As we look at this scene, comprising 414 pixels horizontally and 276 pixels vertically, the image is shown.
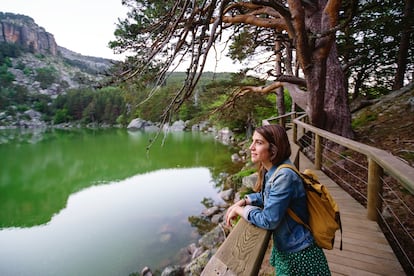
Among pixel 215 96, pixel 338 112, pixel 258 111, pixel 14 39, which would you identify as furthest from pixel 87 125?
pixel 14 39

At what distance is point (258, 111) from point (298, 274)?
16.2m

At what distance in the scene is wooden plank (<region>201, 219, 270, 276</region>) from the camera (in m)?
0.67

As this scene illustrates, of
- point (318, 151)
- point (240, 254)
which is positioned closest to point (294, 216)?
point (240, 254)

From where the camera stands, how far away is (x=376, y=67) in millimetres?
9000

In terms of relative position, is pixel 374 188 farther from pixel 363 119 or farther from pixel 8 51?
pixel 8 51

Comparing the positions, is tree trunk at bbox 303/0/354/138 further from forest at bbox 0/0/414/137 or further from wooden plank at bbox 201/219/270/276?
wooden plank at bbox 201/219/270/276

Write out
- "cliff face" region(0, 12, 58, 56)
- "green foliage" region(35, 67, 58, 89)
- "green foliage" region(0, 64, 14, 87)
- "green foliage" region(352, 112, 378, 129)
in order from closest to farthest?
"green foliage" region(352, 112, 378, 129) < "green foliage" region(0, 64, 14, 87) < "green foliage" region(35, 67, 58, 89) < "cliff face" region(0, 12, 58, 56)

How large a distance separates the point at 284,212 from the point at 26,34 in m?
136

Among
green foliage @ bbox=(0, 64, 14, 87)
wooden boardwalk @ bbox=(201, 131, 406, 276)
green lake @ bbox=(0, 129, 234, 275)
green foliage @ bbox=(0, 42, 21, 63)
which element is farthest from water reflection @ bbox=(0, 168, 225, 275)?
green foliage @ bbox=(0, 42, 21, 63)

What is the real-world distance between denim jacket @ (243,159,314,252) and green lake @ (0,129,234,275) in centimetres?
55

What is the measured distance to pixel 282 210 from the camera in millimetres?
923

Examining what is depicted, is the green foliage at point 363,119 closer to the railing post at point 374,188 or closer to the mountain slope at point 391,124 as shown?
the mountain slope at point 391,124

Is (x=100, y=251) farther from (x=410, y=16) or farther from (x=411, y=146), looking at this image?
(x=410, y=16)

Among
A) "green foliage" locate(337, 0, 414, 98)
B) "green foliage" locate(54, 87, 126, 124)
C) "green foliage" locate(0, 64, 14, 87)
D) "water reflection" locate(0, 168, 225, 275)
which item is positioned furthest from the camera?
"green foliage" locate(0, 64, 14, 87)
